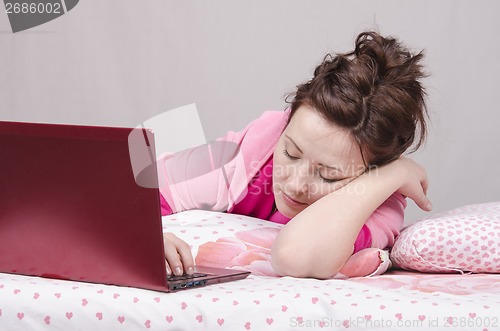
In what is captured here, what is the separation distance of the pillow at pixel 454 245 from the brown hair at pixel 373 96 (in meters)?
0.18

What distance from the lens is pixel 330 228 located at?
165 cm

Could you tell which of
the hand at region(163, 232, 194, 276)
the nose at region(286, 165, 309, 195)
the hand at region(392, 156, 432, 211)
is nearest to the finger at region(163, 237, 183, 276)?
the hand at region(163, 232, 194, 276)

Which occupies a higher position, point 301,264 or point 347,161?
point 347,161

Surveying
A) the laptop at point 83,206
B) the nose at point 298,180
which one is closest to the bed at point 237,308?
the laptop at point 83,206

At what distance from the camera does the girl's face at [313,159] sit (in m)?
1.69

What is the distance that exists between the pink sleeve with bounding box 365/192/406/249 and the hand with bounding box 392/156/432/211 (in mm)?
Result: 38

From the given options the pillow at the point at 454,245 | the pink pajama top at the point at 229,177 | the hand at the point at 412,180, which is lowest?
the pillow at the point at 454,245

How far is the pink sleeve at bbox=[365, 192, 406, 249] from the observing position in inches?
70.9

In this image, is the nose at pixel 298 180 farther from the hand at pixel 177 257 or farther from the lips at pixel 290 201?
the hand at pixel 177 257

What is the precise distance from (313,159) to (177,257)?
0.39 m

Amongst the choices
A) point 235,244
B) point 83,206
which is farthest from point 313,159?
point 83,206

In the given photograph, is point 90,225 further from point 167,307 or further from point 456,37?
point 456,37

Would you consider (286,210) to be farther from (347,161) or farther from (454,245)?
(454,245)

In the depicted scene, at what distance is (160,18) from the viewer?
3.22 m
